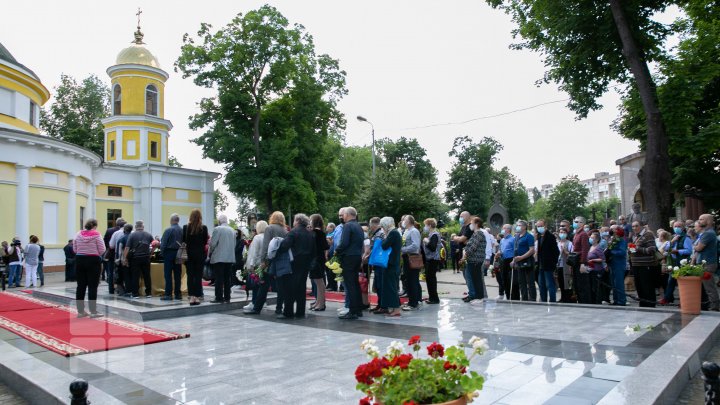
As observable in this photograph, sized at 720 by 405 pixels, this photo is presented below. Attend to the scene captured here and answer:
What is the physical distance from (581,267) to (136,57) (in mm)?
34846

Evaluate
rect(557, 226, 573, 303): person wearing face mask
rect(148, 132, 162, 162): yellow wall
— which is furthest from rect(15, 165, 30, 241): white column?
rect(557, 226, 573, 303): person wearing face mask

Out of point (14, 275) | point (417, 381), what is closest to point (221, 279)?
point (417, 381)

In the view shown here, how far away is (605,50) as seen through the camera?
54.4 ft

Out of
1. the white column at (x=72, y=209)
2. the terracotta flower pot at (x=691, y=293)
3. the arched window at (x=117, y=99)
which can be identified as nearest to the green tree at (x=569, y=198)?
the arched window at (x=117, y=99)

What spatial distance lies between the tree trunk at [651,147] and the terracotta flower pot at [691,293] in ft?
18.5

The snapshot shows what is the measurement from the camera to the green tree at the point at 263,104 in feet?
110

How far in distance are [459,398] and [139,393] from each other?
362 centimetres

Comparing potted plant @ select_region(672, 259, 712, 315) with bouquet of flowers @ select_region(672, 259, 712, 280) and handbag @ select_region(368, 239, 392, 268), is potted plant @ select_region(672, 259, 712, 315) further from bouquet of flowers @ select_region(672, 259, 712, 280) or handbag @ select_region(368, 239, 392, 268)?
handbag @ select_region(368, 239, 392, 268)

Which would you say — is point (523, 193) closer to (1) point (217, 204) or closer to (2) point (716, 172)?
(1) point (217, 204)

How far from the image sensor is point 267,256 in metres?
9.59

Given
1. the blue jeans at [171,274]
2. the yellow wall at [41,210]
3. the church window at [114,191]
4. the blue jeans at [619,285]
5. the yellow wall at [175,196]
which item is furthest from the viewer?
the yellow wall at [175,196]

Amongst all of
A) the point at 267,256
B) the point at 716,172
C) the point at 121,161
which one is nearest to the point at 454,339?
the point at 267,256

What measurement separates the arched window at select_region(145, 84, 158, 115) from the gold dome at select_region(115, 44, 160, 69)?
5.55 ft

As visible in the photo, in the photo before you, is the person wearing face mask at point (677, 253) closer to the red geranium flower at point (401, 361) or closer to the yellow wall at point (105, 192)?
the red geranium flower at point (401, 361)
